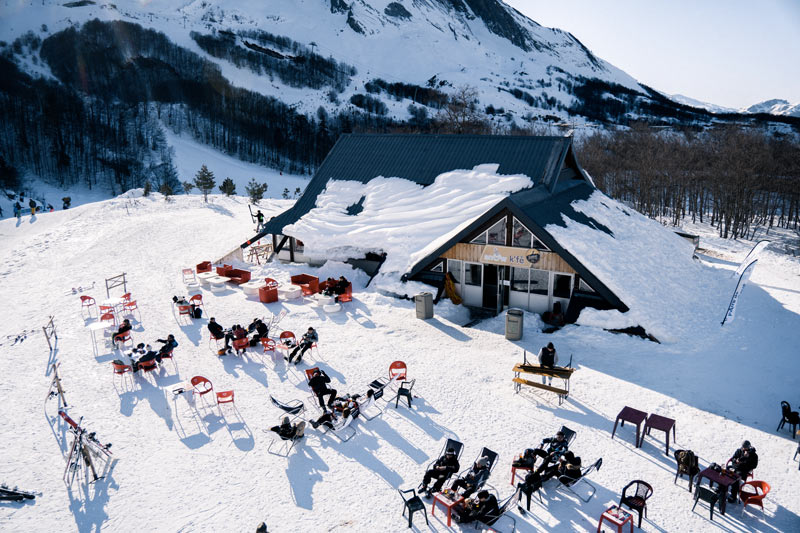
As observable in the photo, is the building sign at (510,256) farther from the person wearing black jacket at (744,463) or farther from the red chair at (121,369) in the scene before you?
the red chair at (121,369)

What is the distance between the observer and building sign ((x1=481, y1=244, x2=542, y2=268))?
17406 millimetres

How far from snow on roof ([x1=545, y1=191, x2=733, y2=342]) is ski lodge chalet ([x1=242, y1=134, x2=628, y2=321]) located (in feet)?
1.47

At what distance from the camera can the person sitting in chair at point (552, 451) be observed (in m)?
8.80

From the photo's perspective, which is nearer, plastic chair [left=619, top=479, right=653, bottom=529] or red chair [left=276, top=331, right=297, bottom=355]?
plastic chair [left=619, top=479, right=653, bottom=529]

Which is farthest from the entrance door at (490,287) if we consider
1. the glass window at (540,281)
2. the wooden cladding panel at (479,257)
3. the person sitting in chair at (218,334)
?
the person sitting in chair at (218,334)

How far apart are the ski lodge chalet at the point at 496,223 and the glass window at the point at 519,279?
1.5 inches

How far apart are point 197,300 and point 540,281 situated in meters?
14.2

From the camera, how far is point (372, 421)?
1123cm

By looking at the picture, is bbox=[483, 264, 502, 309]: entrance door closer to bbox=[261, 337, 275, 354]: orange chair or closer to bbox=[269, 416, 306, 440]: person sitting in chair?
bbox=[261, 337, 275, 354]: orange chair

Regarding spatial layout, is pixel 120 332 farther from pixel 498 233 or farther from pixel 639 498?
pixel 639 498

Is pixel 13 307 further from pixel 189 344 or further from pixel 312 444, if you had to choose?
pixel 312 444

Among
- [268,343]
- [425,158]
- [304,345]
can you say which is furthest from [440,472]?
[425,158]

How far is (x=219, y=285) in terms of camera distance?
20797 mm

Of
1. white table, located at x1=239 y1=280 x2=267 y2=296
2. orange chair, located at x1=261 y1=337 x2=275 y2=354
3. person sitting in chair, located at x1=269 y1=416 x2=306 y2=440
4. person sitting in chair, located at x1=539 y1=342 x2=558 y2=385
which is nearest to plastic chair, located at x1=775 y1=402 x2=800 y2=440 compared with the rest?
person sitting in chair, located at x1=539 y1=342 x2=558 y2=385
